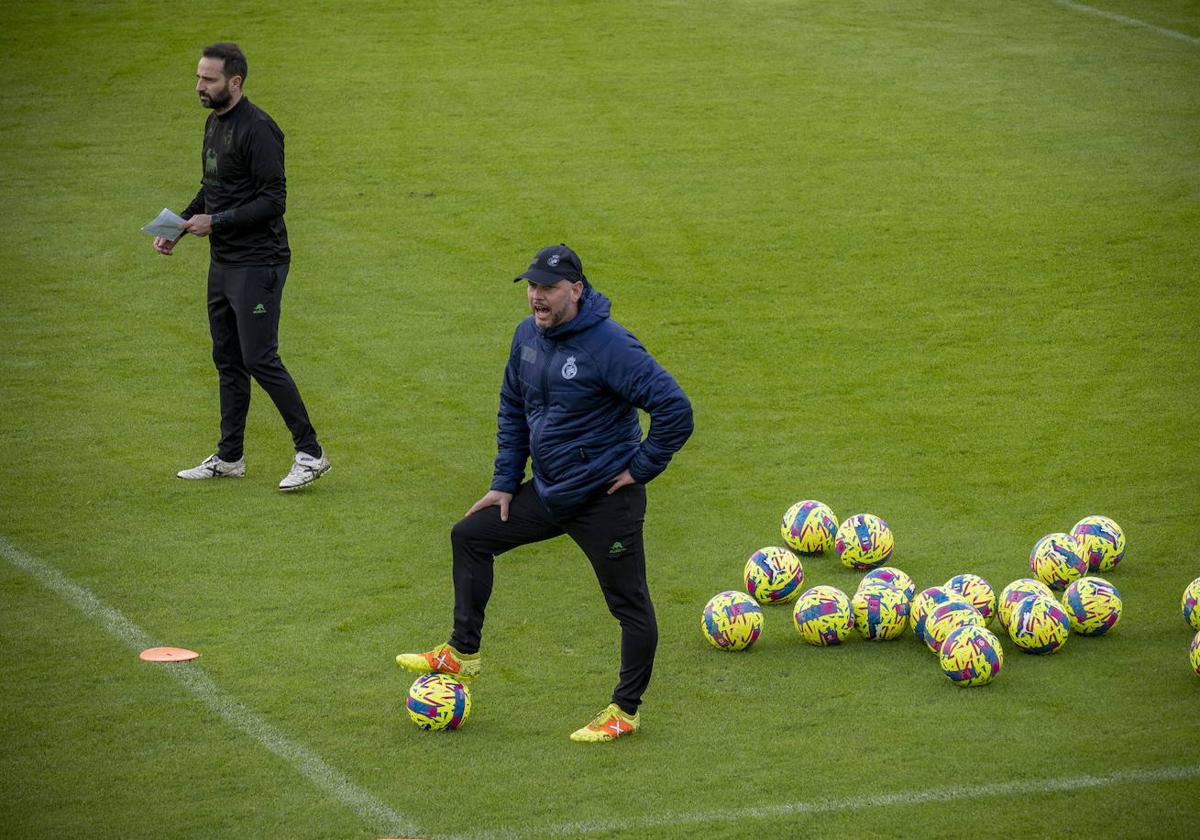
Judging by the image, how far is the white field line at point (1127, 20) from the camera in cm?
2767

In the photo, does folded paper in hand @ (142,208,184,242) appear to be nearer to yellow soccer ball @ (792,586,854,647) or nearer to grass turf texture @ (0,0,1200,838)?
grass turf texture @ (0,0,1200,838)

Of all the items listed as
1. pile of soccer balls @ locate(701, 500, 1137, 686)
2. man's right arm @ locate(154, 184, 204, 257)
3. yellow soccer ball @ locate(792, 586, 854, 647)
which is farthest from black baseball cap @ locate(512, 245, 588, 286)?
man's right arm @ locate(154, 184, 204, 257)

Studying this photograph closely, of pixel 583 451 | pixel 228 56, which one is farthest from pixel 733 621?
pixel 228 56

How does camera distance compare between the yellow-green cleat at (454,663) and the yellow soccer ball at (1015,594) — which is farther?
the yellow soccer ball at (1015,594)

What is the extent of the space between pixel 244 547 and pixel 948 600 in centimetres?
533

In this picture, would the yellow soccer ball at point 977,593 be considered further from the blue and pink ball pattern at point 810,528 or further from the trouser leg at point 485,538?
the trouser leg at point 485,538

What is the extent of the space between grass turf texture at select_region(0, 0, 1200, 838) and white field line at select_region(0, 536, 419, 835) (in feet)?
0.33

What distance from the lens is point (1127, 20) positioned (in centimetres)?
2895

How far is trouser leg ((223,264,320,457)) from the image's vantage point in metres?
12.4

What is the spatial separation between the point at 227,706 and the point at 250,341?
410 cm

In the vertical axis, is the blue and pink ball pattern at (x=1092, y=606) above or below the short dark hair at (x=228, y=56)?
below

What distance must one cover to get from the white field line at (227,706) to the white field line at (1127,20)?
22.8 m

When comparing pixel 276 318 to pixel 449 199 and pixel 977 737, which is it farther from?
pixel 449 199

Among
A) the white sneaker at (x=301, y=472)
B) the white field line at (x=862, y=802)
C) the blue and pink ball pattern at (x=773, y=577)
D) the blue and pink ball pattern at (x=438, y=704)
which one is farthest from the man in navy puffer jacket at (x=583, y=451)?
the white sneaker at (x=301, y=472)
